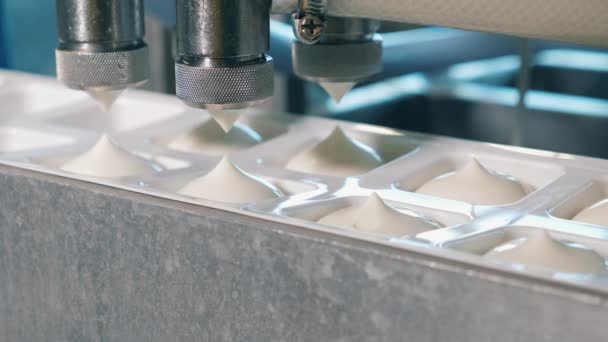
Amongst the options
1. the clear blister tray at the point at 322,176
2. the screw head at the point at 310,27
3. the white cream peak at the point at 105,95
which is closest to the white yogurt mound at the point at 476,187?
the clear blister tray at the point at 322,176

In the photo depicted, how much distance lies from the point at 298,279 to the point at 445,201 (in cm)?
14

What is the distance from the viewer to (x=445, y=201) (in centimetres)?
65

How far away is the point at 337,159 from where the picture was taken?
75cm

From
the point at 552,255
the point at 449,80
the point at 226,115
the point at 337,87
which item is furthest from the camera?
the point at 449,80

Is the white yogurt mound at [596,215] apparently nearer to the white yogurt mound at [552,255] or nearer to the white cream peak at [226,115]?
the white yogurt mound at [552,255]

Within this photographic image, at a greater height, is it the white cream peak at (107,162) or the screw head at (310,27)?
the screw head at (310,27)

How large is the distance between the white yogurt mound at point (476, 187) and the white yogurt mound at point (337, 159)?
7 centimetres

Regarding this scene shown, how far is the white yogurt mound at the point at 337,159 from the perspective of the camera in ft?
2.48

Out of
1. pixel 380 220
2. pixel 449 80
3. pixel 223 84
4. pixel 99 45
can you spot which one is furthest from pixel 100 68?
pixel 449 80

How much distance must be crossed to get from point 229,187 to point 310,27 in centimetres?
13

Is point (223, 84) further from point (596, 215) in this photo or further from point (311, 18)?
A: point (596, 215)

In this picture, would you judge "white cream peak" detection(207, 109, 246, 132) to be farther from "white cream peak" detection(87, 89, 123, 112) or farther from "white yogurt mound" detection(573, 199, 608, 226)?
"white yogurt mound" detection(573, 199, 608, 226)

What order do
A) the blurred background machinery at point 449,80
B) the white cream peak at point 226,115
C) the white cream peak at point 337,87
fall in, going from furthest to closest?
the blurred background machinery at point 449,80, the white cream peak at point 337,87, the white cream peak at point 226,115

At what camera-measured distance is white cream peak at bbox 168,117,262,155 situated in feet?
2.70
